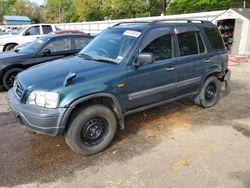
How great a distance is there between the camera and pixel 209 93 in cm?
566

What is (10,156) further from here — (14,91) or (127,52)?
(127,52)

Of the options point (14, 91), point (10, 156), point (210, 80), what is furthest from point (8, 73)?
point (210, 80)

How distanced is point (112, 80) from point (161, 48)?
1.23 meters

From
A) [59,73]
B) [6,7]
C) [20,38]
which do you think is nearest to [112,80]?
[59,73]

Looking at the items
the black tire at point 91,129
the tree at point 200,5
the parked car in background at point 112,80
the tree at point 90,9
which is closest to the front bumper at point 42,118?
the parked car in background at point 112,80

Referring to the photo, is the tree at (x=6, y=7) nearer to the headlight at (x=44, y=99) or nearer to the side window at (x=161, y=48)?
the side window at (x=161, y=48)

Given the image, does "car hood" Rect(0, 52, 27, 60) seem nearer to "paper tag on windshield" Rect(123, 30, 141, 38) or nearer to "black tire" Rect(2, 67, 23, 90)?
"black tire" Rect(2, 67, 23, 90)

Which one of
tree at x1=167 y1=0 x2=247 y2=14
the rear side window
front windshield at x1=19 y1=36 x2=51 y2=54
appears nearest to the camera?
the rear side window

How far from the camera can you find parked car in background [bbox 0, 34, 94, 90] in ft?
22.6

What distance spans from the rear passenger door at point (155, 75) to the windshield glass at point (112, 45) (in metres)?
0.23

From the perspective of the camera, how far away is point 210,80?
5477mm

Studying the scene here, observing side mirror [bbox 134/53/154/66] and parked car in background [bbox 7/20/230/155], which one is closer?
parked car in background [bbox 7/20/230/155]

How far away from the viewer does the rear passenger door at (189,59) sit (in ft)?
15.3

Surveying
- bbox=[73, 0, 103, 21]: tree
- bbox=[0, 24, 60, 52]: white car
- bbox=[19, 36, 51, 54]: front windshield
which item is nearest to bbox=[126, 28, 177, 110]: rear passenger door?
bbox=[19, 36, 51, 54]: front windshield
